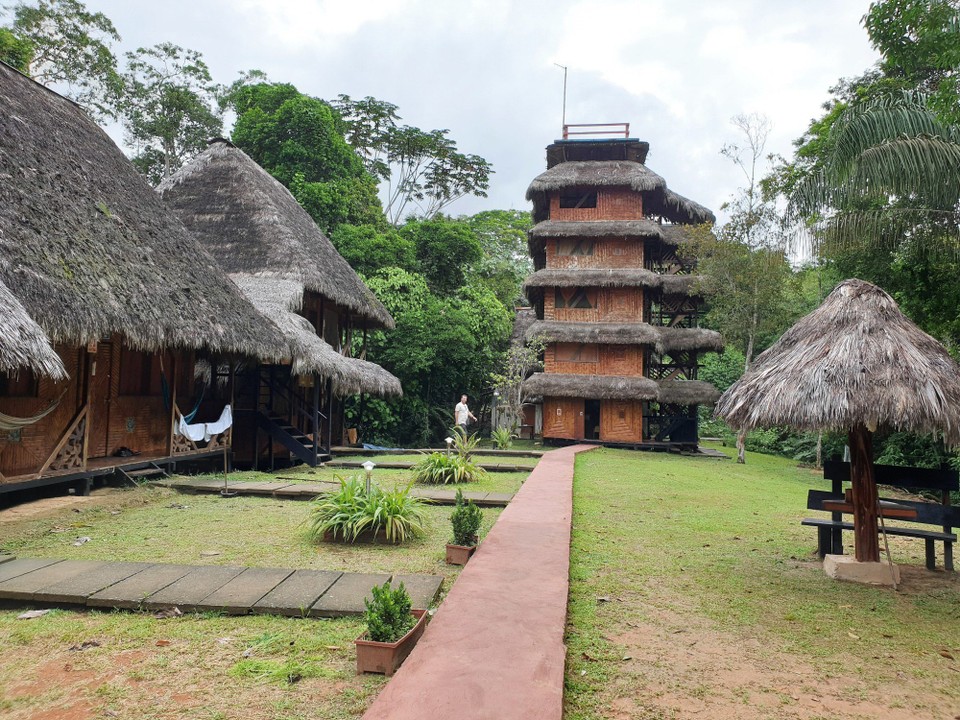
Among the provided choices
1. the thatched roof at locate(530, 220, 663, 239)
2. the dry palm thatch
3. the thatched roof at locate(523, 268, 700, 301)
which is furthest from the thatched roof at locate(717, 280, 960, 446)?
the thatched roof at locate(530, 220, 663, 239)

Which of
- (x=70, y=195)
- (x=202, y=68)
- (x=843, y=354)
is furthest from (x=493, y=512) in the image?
(x=202, y=68)

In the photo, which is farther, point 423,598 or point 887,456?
point 887,456

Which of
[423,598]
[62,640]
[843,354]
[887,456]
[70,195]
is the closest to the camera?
[62,640]

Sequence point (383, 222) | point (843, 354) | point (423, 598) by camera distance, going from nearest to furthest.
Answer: point (423, 598)
point (843, 354)
point (383, 222)

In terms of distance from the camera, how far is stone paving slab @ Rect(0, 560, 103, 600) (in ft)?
13.8

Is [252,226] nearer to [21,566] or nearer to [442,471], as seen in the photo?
[442,471]

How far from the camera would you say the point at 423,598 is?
4.25m

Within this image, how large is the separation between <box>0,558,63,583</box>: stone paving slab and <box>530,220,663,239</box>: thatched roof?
67.8ft

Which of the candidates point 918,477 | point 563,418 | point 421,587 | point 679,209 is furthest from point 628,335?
point 421,587

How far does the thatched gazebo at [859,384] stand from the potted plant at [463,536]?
256cm

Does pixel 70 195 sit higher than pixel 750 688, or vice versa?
pixel 70 195

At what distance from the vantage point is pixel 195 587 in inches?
172

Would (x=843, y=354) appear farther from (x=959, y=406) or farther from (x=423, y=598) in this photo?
(x=423, y=598)

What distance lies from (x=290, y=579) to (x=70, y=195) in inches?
274
